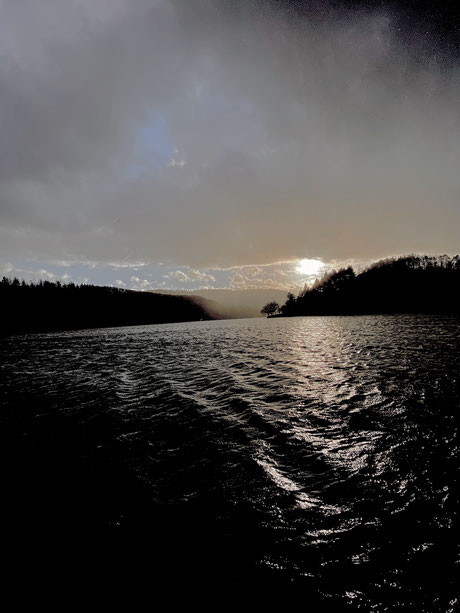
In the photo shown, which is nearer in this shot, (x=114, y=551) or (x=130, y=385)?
(x=114, y=551)

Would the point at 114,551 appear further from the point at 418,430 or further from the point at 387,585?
the point at 418,430

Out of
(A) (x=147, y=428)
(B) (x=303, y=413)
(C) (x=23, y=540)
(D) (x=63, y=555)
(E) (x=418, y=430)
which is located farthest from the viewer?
(B) (x=303, y=413)

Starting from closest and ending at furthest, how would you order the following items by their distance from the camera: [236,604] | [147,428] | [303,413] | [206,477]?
[236,604], [206,477], [147,428], [303,413]

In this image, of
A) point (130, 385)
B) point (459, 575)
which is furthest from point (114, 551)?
point (130, 385)

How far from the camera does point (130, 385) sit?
21000 millimetres

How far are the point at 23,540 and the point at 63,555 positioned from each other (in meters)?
1.34

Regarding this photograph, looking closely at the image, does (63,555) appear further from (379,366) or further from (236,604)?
(379,366)

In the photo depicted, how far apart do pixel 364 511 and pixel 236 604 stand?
3.84 metres

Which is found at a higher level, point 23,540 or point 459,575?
point 459,575

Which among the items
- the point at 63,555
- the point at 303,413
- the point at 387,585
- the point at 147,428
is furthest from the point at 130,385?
the point at 387,585

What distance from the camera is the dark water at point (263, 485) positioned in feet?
17.7

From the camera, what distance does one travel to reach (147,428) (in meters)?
12.6

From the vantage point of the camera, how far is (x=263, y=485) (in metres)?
8.10

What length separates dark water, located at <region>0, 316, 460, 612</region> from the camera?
538cm
